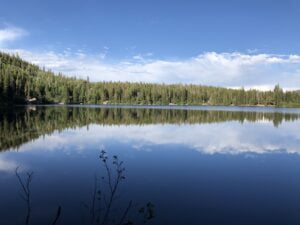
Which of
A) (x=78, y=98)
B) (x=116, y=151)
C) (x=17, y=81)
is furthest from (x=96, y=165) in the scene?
(x=78, y=98)

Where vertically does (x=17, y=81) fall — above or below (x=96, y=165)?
above

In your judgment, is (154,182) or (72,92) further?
(72,92)

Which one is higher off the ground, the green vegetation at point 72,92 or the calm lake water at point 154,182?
the green vegetation at point 72,92

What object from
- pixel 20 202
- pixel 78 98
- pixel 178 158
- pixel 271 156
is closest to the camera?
pixel 20 202

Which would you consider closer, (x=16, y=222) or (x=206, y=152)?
(x=16, y=222)

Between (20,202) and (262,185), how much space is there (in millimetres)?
10060

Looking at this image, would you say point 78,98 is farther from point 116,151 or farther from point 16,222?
point 16,222

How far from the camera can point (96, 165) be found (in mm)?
17578

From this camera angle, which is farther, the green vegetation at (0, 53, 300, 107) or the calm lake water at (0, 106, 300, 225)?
the green vegetation at (0, 53, 300, 107)

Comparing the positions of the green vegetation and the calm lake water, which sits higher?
the green vegetation

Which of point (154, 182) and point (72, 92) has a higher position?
point (72, 92)

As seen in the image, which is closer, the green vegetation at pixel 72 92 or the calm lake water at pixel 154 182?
the calm lake water at pixel 154 182

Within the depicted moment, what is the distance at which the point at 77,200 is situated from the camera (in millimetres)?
11328

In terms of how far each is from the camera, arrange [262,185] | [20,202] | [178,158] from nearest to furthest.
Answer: [20,202]
[262,185]
[178,158]
